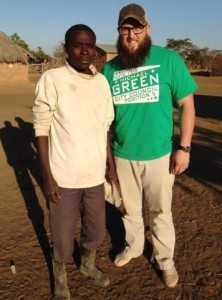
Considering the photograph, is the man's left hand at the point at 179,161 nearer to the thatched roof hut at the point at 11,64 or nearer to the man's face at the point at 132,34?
the man's face at the point at 132,34

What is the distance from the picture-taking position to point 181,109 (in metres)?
3.19

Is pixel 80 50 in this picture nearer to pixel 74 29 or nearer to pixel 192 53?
pixel 74 29

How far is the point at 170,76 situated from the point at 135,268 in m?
1.71

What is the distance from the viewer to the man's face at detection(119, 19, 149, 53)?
308cm

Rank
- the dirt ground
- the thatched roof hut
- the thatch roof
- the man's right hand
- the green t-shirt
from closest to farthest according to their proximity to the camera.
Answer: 1. the man's right hand
2. the green t-shirt
3. the dirt ground
4. the thatched roof hut
5. the thatch roof

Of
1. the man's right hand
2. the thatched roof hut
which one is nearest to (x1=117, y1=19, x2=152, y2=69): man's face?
the man's right hand

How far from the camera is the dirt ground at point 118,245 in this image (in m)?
3.42

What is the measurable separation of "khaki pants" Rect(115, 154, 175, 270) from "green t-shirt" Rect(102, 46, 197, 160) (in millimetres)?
92

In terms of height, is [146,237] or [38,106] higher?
[38,106]

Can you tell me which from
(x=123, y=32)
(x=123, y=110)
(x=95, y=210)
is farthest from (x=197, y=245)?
(x=123, y=32)

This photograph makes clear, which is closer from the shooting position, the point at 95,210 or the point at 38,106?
the point at 38,106

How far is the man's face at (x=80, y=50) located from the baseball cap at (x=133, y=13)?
36 centimetres

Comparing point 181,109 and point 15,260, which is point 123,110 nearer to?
point 181,109

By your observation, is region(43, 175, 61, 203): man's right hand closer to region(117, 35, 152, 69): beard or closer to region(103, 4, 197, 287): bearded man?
region(103, 4, 197, 287): bearded man
